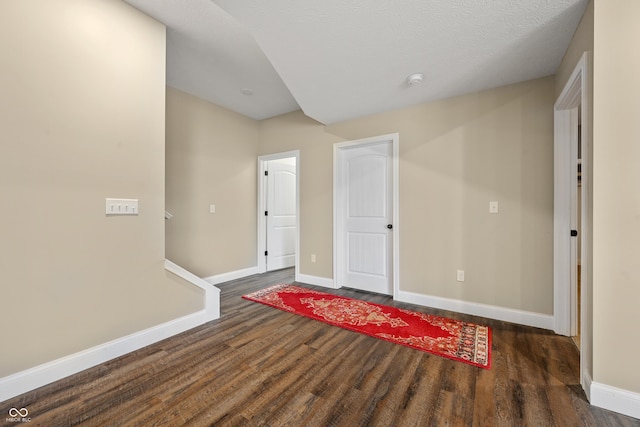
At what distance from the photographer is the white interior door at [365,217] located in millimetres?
3447

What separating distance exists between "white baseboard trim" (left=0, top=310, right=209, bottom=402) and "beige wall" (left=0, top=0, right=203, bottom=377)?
47 millimetres

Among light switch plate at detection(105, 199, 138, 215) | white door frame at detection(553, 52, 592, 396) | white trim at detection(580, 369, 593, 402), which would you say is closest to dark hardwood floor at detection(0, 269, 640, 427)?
white trim at detection(580, 369, 593, 402)

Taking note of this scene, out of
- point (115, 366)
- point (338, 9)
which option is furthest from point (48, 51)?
point (115, 366)

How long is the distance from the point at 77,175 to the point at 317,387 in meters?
2.16

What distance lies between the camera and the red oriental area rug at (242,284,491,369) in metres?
2.12

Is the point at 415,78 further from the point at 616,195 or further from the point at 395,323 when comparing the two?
the point at 395,323

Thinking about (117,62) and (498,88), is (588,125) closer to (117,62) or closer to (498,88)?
(498,88)

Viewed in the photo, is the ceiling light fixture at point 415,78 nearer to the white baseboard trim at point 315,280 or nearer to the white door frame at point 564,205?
the white door frame at point 564,205

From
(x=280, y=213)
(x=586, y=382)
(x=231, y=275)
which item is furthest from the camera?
(x=280, y=213)

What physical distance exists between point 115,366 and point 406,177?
126 inches

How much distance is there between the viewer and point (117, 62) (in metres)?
2.02

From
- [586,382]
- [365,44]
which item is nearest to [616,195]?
[586,382]

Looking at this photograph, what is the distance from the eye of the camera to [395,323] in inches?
103

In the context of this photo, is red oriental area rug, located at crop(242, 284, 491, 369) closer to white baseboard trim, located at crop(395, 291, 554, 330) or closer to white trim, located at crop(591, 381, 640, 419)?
white baseboard trim, located at crop(395, 291, 554, 330)
